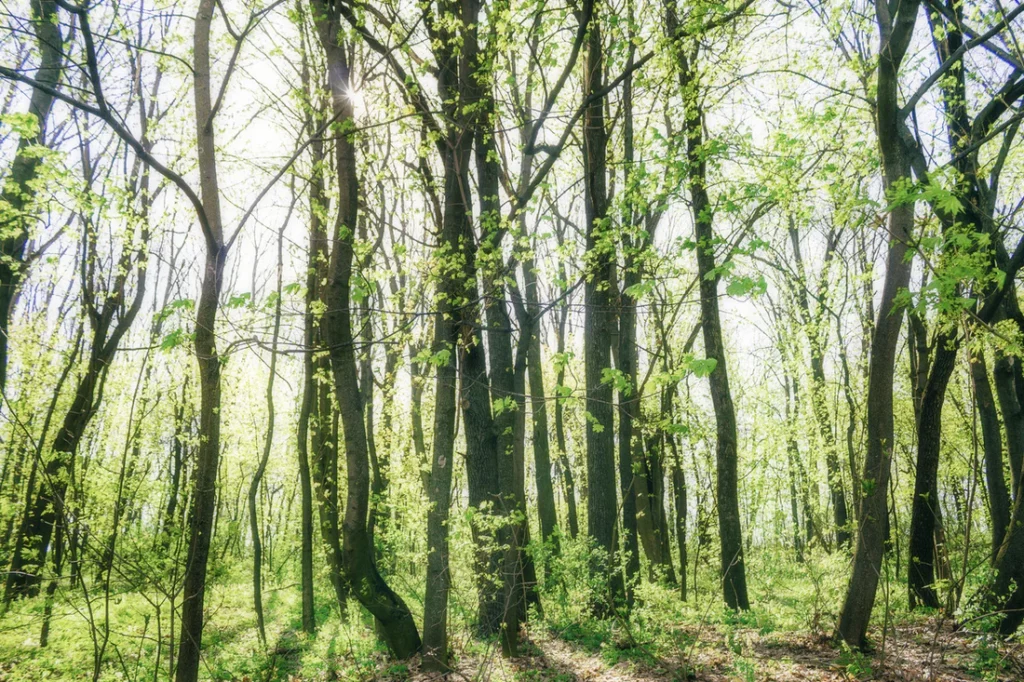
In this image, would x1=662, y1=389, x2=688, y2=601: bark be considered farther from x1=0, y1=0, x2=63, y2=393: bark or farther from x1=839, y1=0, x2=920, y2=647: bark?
x1=0, y1=0, x2=63, y2=393: bark

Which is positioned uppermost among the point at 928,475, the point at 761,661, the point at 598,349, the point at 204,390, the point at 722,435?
the point at 598,349

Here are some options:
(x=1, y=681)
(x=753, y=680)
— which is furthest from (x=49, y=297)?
(x=753, y=680)

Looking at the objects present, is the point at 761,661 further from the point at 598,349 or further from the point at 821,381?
the point at 821,381

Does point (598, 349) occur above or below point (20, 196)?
below

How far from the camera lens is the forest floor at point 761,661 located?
17.6 feet

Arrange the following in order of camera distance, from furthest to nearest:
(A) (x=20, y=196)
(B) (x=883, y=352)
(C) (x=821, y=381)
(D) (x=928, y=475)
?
1. (C) (x=821, y=381)
2. (A) (x=20, y=196)
3. (D) (x=928, y=475)
4. (B) (x=883, y=352)

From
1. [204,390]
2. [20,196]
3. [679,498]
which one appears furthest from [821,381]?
[20,196]

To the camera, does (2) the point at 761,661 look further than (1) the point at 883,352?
Yes

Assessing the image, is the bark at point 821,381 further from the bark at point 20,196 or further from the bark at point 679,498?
the bark at point 20,196

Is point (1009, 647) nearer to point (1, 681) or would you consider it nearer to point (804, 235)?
point (1, 681)

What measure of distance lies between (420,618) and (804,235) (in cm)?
1475

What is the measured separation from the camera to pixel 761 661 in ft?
20.8

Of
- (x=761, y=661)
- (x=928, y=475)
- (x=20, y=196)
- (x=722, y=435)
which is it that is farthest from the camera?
(x=722, y=435)

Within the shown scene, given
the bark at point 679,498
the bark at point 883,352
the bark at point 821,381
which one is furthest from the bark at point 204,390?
the bark at point 821,381
